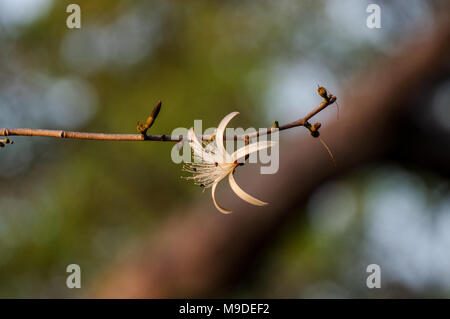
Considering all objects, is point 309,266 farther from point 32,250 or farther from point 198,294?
point 32,250

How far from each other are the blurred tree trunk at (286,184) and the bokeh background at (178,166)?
0.02 meters

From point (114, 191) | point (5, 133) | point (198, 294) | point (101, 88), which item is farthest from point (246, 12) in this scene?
point (5, 133)

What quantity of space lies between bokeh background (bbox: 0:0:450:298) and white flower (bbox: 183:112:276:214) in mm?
1796

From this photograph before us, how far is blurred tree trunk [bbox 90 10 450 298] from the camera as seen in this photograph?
293 centimetres

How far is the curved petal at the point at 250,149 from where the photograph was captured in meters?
0.92

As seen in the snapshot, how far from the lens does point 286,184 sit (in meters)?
3.02

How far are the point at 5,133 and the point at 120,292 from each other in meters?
2.35

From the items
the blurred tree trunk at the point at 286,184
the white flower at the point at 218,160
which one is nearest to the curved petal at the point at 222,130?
the white flower at the point at 218,160

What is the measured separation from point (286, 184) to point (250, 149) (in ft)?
6.89

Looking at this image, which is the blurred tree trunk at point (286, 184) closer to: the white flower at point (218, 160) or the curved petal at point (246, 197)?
the white flower at point (218, 160)

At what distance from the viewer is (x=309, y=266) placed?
4004 mm

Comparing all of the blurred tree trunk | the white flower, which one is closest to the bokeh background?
the blurred tree trunk
